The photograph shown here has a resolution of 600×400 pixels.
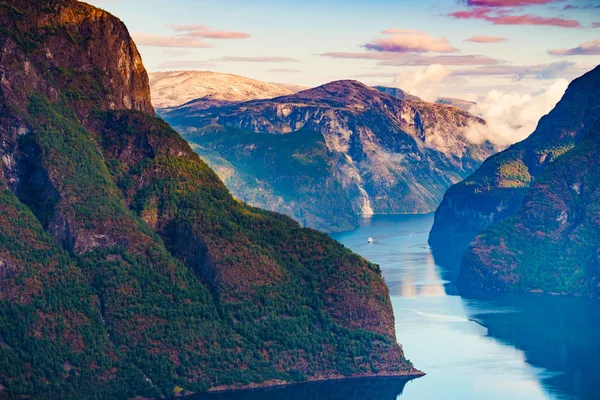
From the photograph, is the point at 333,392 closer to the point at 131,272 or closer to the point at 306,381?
the point at 306,381

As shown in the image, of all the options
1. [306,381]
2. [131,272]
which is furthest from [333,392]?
[131,272]

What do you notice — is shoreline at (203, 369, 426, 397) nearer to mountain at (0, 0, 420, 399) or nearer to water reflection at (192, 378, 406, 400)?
mountain at (0, 0, 420, 399)

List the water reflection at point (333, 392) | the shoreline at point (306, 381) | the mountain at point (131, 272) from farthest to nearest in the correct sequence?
the shoreline at point (306, 381), the water reflection at point (333, 392), the mountain at point (131, 272)

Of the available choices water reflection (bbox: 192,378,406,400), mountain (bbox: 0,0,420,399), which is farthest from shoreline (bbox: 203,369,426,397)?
water reflection (bbox: 192,378,406,400)

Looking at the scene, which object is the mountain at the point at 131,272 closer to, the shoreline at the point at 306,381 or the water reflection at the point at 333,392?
the shoreline at the point at 306,381

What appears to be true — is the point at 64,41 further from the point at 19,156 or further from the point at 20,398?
the point at 20,398

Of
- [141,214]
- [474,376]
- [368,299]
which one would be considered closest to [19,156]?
[141,214]

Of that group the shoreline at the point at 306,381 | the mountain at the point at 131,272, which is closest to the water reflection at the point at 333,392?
the shoreline at the point at 306,381
